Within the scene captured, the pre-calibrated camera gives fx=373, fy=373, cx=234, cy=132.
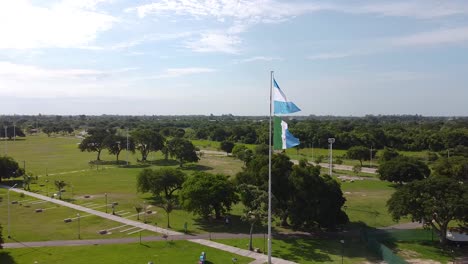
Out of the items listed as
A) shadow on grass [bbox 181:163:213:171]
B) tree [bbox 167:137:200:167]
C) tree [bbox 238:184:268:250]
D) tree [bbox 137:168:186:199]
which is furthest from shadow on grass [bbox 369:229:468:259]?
tree [bbox 167:137:200:167]

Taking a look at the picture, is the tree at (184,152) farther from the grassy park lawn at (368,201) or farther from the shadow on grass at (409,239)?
the shadow on grass at (409,239)

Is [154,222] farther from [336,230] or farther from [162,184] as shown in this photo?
[336,230]

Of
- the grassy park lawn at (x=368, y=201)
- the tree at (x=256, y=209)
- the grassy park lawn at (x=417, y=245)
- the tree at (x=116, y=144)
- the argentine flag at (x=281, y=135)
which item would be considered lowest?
the grassy park lawn at (x=417, y=245)

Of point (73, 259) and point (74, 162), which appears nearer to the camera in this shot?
point (73, 259)

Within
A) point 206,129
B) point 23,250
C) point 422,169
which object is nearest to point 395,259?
point 23,250

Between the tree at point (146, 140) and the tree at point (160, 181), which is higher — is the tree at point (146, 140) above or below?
above

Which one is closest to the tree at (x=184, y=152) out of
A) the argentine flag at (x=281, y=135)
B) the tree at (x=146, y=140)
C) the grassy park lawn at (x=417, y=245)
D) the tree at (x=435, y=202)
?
the tree at (x=146, y=140)

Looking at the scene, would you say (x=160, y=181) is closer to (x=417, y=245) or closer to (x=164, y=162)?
(x=417, y=245)
